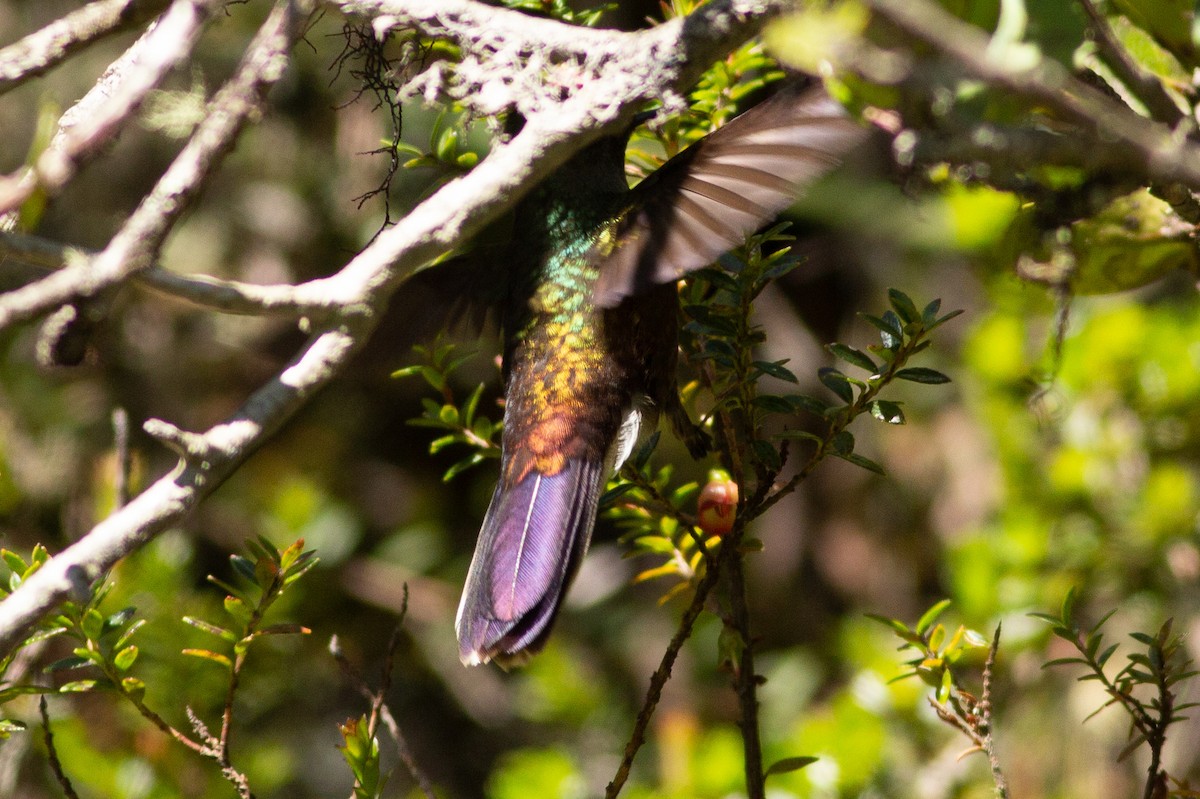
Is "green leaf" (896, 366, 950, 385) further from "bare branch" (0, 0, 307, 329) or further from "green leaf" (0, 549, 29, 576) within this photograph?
"green leaf" (0, 549, 29, 576)

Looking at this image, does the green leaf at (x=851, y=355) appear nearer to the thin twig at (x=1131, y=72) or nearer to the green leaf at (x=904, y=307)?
the green leaf at (x=904, y=307)

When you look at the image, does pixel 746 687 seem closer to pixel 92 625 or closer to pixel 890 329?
pixel 890 329

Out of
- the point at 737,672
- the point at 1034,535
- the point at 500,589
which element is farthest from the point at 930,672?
the point at 1034,535

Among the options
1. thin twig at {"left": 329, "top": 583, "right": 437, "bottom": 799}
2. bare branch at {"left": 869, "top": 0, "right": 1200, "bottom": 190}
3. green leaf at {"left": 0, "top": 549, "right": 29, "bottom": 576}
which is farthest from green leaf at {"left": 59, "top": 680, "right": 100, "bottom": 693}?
bare branch at {"left": 869, "top": 0, "right": 1200, "bottom": 190}

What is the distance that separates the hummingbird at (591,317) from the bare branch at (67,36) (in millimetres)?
618

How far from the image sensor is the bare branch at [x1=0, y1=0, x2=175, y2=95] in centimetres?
98

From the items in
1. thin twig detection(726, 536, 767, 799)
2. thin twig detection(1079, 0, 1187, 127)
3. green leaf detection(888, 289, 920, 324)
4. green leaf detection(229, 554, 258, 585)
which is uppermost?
thin twig detection(1079, 0, 1187, 127)

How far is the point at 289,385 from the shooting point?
Result: 2.95 feet

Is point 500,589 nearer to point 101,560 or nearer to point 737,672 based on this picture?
point 737,672

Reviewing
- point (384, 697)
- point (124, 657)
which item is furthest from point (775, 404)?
point (124, 657)

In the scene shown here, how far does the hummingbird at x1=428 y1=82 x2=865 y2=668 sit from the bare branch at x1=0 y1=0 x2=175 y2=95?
618mm

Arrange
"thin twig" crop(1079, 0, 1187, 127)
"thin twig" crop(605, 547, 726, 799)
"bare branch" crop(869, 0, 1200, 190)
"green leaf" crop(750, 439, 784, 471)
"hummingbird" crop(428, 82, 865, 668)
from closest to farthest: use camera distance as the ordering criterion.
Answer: "bare branch" crop(869, 0, 1200, 190) → "thin twig" crop(1079, 0, 1187, 127) → "thin twig" crop(605, 547, 726, 799) → "green leaf" crop(750, 439, 784, 471) → "hummingbird" crop(428, 82, 865, 668)

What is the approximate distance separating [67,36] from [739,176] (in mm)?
730

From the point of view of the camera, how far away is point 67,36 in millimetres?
1010
